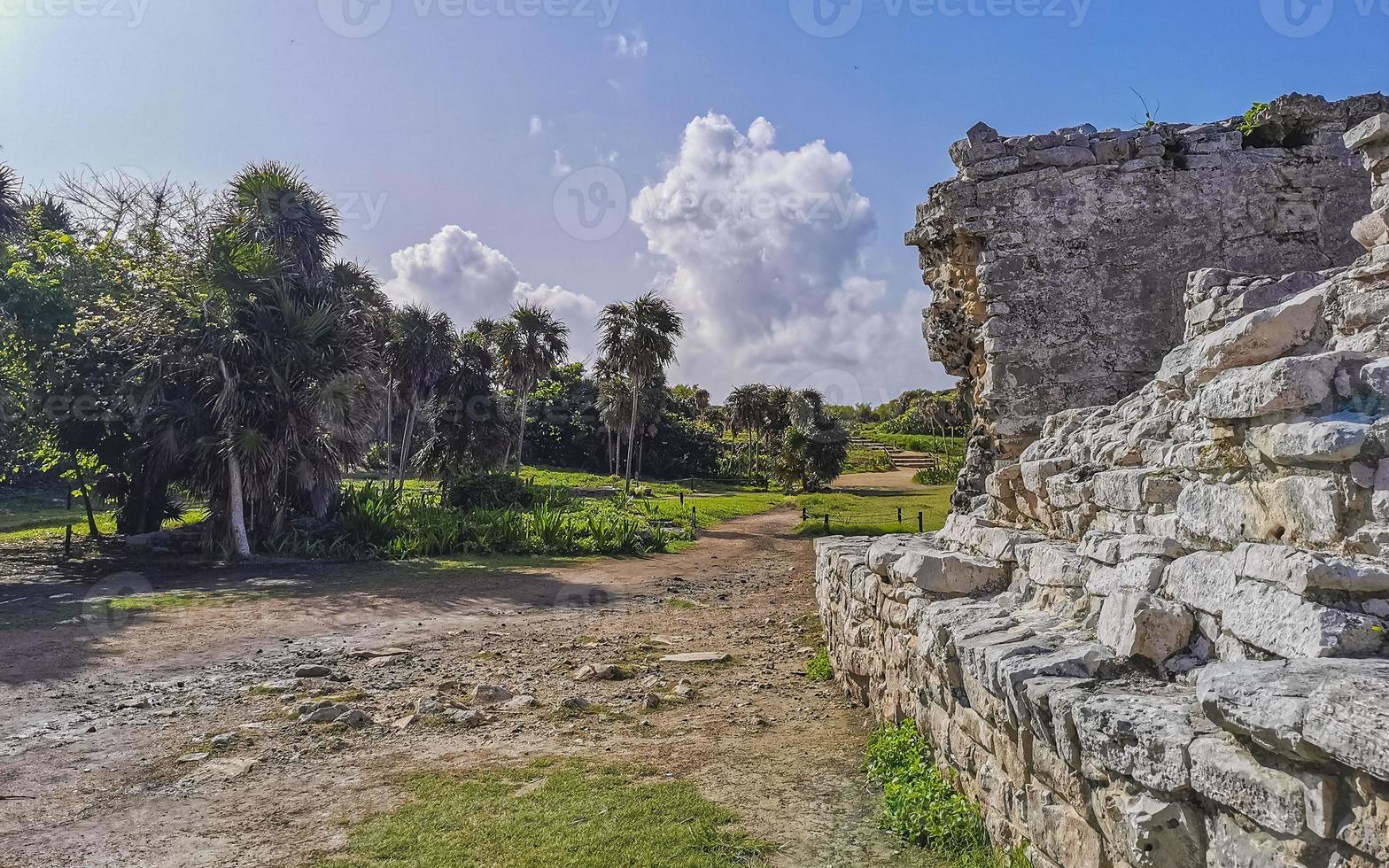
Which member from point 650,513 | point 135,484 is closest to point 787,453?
point 650,513

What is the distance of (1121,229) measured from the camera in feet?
25.0

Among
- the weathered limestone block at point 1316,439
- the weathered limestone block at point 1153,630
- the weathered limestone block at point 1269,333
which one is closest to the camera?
the weathered limestone block at point 1316,439

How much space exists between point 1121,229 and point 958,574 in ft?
14.4

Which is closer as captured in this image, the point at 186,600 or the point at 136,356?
the point at 186,600

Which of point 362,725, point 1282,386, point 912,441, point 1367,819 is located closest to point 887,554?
point 1282,386

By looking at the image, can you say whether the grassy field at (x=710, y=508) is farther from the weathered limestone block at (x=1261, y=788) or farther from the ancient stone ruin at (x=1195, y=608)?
the weathered limestone block at (x=1261, y=788)

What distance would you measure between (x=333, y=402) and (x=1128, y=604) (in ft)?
65.0

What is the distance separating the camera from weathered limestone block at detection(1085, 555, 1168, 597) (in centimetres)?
341

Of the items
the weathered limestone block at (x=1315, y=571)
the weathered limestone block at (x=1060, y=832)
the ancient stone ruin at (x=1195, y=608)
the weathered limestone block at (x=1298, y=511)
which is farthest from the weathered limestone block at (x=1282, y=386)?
the weathered limestone block at (x=1060, y=832)

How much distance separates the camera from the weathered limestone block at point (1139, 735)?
2514 millimetres

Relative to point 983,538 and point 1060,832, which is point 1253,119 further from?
point 1060,832

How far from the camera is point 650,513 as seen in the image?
90.0ft

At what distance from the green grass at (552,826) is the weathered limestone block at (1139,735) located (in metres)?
2.19

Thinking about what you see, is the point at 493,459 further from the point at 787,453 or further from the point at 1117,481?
the point at 1117,481
